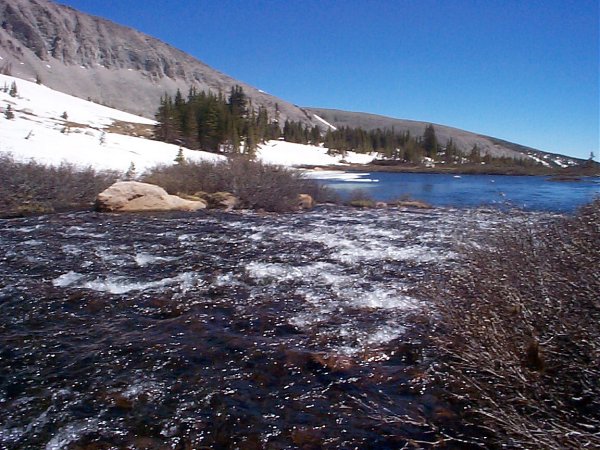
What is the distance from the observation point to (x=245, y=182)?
64.2 ft

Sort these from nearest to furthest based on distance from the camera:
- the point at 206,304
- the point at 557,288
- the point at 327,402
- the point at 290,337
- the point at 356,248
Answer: the point at 557,288 < the point at 327,402 < the point at 290,337 < the point at 206,304 < the point at 356,248

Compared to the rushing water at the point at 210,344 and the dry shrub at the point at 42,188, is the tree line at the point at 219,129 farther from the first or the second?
the rushing water at the point at 210,344

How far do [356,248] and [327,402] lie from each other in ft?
21.6

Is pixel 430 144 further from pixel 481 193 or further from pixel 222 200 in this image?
pixel 222 200

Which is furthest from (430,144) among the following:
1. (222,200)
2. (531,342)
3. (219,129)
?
(531,342)

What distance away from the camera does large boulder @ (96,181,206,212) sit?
16125mm

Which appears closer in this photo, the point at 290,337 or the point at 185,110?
the point at 290,337

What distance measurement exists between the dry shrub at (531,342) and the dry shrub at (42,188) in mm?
15302

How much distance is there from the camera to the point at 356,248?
10773 mm

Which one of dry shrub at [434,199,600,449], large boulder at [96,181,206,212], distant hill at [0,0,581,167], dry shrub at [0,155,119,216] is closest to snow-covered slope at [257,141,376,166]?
dry shrub at [0,155,119,216]

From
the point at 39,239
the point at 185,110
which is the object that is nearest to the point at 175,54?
the point at 185,110

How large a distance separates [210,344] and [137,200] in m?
12.4

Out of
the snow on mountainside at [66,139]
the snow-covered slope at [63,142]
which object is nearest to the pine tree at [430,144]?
the snow on mountainside at [66,139]

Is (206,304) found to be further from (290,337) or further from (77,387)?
(77,387)
